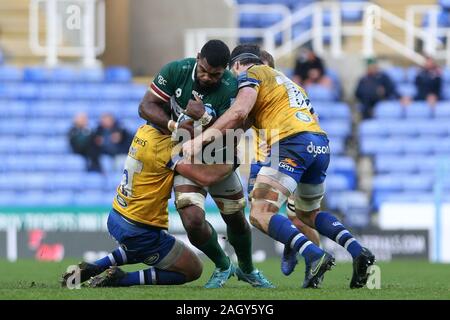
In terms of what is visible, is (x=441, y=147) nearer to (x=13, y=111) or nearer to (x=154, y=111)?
(x=13, y=111)

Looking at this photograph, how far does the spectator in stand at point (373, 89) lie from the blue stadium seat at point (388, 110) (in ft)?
0.48

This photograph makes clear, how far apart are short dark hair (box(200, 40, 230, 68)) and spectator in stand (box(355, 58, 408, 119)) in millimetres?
12159

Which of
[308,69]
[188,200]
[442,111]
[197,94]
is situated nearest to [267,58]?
[197,94]

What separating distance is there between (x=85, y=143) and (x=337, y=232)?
35.9 feet

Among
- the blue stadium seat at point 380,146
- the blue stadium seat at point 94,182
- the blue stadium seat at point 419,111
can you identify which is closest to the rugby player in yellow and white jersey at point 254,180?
the blue stadium seat at point 94,182

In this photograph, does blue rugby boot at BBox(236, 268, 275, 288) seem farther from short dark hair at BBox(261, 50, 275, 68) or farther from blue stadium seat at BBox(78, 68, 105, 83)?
blue stadium seat at BBox(78, 68, 105, 83)

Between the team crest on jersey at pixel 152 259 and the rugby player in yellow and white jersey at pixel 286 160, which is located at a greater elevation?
the rugby player in yellow and white jersey at pixel 286 160

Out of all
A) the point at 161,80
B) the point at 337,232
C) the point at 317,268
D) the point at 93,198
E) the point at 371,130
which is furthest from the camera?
the point at 371,130

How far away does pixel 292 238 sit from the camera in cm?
912

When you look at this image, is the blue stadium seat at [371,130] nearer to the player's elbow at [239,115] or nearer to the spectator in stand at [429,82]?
the spectator in stand at [429,82]

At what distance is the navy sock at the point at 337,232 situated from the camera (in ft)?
30.5

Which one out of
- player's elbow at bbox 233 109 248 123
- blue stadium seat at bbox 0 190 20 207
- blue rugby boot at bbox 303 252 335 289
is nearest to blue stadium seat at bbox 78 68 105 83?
blue stadium seat at bbox 0 190 20 207

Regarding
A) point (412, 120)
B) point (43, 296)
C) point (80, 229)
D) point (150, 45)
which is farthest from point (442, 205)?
point (43, 296)
